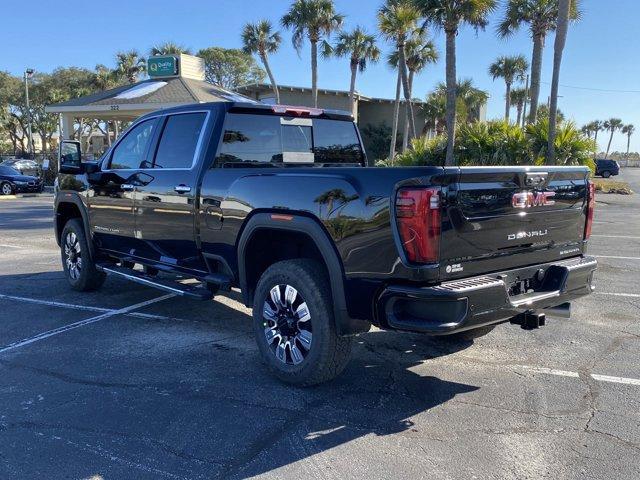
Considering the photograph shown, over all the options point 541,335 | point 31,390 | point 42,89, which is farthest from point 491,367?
point 42,89

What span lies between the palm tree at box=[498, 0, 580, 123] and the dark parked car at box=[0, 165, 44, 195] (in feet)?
74.6

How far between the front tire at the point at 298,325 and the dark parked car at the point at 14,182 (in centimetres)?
2568

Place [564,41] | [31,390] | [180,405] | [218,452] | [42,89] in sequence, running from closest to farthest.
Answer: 1. [218,452]
2. [180,405]
3. [31,390]
4. [564,41]
5. [42,89]

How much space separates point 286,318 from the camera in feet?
14.1

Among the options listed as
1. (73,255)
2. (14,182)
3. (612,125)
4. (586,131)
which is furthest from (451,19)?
(612,125)

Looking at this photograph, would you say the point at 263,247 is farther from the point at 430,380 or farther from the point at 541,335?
the point at 541,335

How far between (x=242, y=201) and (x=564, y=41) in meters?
18.7

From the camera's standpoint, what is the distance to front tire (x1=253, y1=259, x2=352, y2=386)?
4.02 meters

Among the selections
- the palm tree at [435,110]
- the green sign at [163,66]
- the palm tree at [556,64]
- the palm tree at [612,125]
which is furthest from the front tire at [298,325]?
the palm tree at [612,125]

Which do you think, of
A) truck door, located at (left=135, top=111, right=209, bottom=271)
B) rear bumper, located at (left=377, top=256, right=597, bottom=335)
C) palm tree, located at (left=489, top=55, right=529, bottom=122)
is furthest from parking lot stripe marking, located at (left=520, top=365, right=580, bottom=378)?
palm tree, located at (left=489, top=55, right=529, bottom=122)

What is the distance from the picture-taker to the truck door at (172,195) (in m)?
5.16

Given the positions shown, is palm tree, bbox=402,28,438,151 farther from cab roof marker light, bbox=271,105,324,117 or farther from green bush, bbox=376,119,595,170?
cab roof marker light, bbox=271,105,324,117

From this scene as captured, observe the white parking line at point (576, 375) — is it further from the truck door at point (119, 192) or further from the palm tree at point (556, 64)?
the palm tree at point (556, 64)

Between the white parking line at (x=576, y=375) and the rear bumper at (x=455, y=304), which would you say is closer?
the rear bumper at (x=455, y=304)
